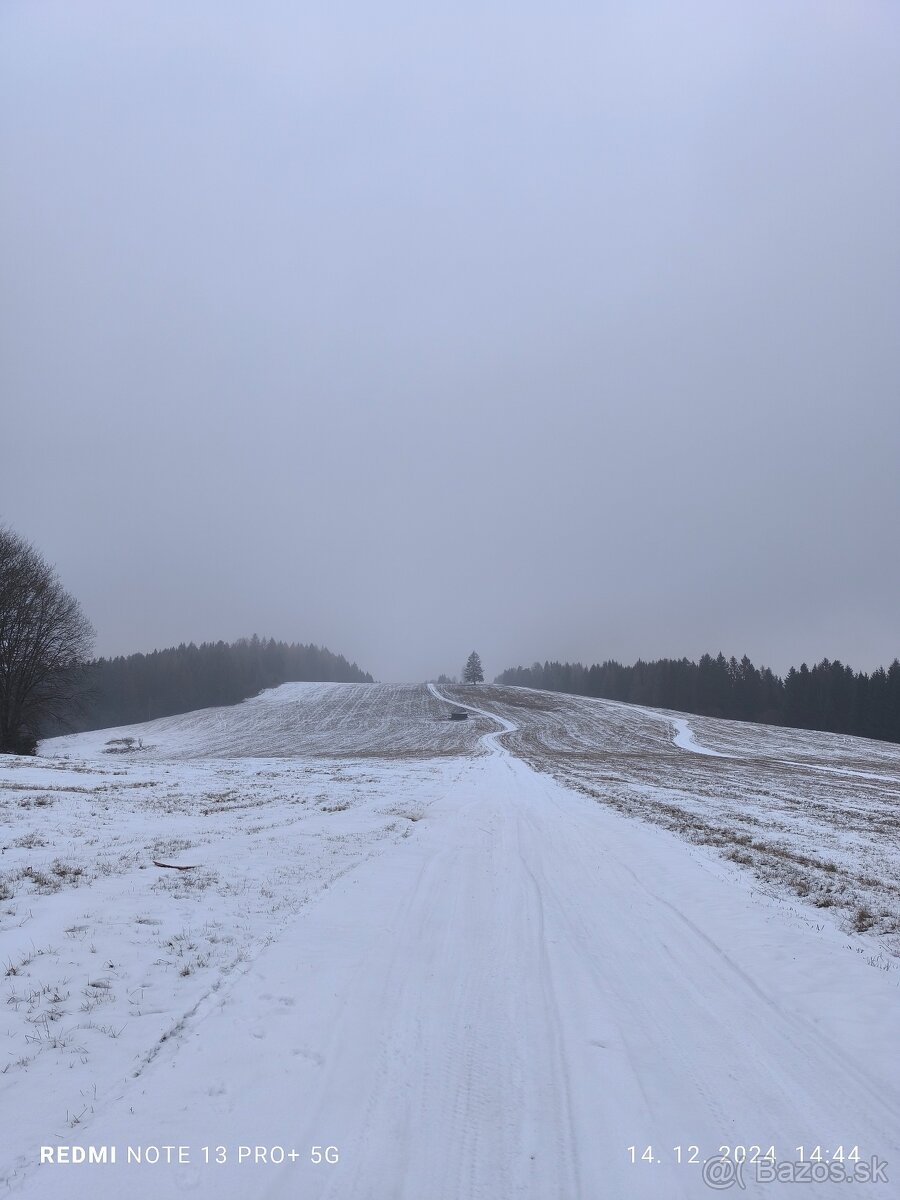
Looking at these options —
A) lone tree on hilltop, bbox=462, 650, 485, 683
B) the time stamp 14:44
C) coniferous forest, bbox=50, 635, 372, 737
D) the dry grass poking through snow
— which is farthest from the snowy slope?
lone tree on hilltop, bbox=462, 650, 485, 683

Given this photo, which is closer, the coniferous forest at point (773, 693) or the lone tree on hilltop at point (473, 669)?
the coniferous forest at point (773, 693)

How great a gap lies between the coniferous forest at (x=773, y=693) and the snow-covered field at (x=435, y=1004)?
84.4 m

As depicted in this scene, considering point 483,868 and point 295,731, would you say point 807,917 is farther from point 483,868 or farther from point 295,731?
point 295,731

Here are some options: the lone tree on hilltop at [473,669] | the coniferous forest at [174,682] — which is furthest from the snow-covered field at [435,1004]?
the lone tree on hilltop at [473,669]

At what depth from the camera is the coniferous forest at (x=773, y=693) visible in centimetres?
8244

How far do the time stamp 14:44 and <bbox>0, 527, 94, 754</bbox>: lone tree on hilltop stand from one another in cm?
4219

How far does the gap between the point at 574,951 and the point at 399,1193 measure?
4344mm

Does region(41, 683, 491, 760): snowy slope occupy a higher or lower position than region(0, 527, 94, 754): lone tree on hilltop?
lower

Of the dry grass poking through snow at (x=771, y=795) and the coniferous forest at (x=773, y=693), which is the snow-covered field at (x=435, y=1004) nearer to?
the dry grass poking through snow at (x=771, y=795)

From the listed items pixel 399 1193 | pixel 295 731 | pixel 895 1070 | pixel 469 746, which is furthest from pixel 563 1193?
pixel 295 731

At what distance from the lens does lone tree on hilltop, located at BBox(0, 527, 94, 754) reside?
36062 millimetres

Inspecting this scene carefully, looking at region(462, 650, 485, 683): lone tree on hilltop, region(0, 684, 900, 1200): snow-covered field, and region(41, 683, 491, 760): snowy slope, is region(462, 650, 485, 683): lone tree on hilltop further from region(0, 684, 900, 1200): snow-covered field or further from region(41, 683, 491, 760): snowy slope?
region(0, 684, 900, 1200): snow-covered field

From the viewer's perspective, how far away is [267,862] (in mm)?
10703

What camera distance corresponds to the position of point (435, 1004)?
6.01 metres
